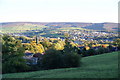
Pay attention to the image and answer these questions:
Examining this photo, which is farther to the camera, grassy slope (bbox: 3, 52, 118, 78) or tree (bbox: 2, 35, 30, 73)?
tree (bbox: 2, 35, 30, 73)

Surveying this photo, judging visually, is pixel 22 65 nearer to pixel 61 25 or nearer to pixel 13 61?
pixel 13 61

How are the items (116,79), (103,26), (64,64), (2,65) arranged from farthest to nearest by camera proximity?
1. (103,26)
2. (64,64)
3. (2,65)
4. (116,79)

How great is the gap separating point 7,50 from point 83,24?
134908 mm

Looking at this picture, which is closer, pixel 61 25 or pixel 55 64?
pixel 55 64

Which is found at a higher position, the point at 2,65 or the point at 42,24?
the point at 42,24

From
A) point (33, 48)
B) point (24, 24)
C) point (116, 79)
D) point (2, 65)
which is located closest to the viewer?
point (116, 79)

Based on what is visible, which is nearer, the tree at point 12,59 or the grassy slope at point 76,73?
the grassy slope at point 76,73

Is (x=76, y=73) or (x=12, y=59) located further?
(x=12, y=59)

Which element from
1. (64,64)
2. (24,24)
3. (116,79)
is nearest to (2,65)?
(64,64)

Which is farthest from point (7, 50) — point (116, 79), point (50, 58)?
point (116, 79)

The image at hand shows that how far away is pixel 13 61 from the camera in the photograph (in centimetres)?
1844

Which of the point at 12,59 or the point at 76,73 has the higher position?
the point at 76,73

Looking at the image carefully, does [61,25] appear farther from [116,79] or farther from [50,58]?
[116,79]

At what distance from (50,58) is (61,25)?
133303mm
